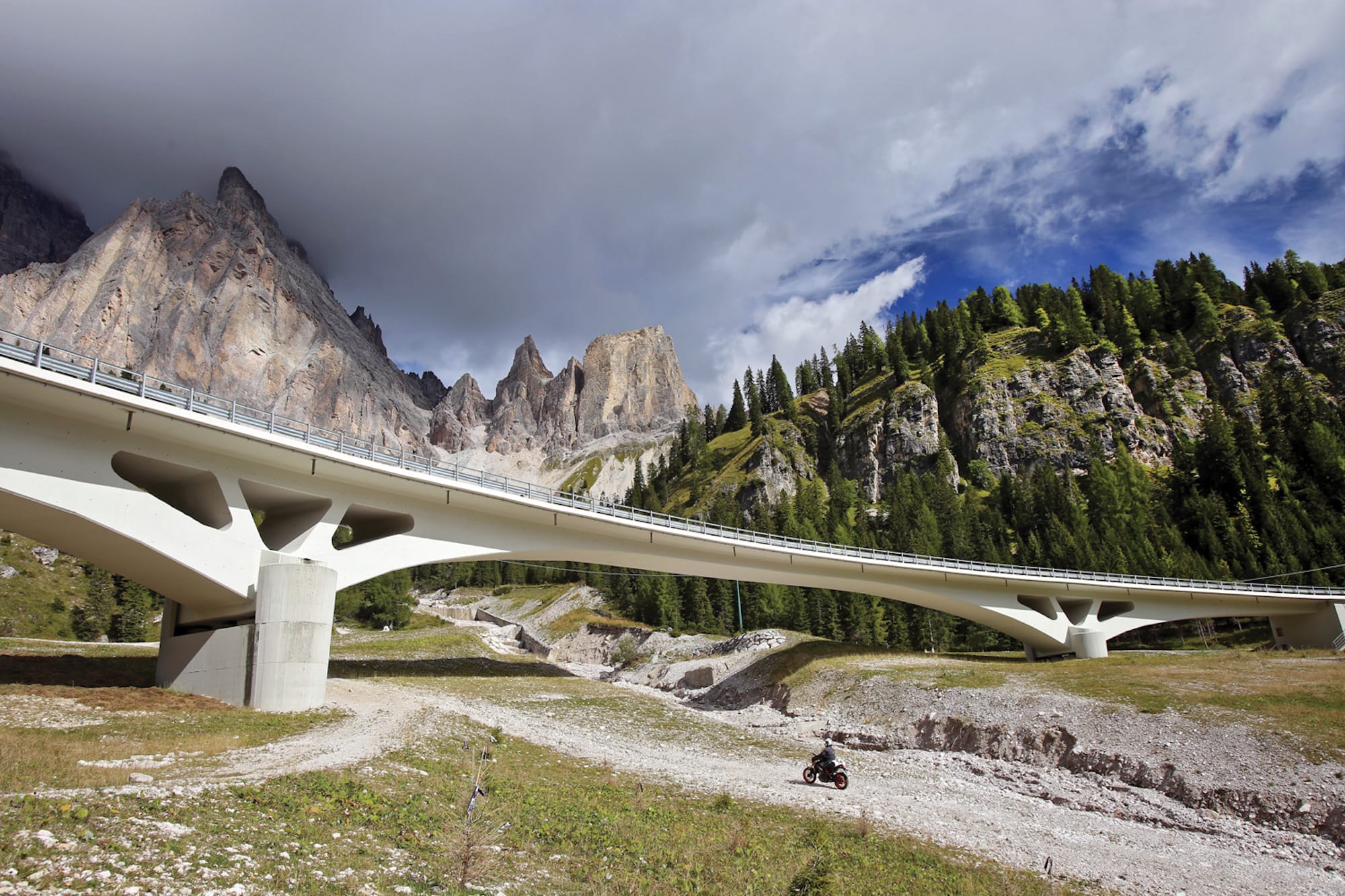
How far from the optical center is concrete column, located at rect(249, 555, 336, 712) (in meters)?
26.2

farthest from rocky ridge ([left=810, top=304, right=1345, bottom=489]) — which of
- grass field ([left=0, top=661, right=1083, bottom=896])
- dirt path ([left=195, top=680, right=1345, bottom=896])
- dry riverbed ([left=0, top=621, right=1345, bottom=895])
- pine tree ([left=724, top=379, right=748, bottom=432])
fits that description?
grass field ([left=0, top=661, right=1083, bottom=896])

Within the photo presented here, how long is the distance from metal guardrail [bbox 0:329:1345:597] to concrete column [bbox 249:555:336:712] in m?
6.13

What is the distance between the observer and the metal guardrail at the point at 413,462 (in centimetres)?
2389

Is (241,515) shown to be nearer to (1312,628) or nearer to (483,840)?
(483,840)

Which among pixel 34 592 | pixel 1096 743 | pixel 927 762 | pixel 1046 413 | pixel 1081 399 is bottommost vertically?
pixel 927 762

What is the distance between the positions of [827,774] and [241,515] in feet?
83.2

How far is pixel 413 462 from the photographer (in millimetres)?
33844

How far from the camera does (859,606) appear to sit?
242ft

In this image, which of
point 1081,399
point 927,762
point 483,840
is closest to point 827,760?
point 927,762

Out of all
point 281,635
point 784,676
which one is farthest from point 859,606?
point 281,635

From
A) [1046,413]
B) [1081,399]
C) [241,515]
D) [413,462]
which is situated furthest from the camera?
[1081,399]

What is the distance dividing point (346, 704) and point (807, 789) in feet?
60.5

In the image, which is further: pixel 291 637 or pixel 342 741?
pixel 291 637

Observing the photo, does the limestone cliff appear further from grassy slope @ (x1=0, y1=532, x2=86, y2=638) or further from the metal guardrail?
the metal guardrail
